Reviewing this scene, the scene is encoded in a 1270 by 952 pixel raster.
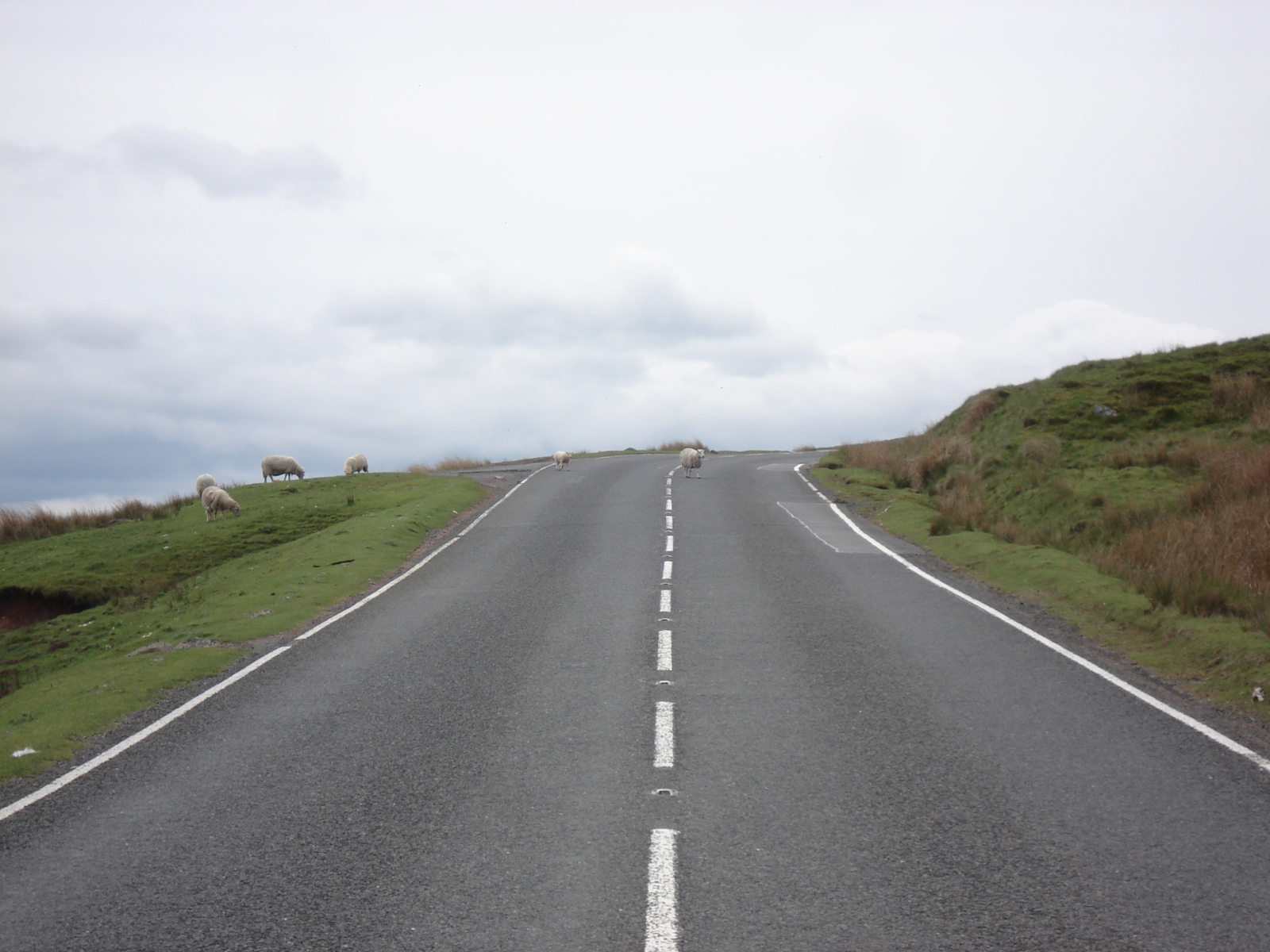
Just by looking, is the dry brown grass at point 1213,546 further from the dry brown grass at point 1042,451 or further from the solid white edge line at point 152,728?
the solid white edge line at point 152,728

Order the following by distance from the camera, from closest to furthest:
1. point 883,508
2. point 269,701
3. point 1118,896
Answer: point 1118,896, point 269,701, point 883,508

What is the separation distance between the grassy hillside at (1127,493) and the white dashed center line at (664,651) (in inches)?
212

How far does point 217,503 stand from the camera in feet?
98.0

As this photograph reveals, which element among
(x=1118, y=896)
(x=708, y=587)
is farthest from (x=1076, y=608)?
(x=1118, y=896)

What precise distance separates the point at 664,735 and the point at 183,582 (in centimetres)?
1750

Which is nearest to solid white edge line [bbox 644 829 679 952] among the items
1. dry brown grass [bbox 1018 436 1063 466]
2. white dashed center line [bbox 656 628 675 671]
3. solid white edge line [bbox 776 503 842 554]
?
white dashed center line [bbox 656 628 675 671]

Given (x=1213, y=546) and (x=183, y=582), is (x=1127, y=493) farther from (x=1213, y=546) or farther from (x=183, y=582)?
(x=183, y=582)

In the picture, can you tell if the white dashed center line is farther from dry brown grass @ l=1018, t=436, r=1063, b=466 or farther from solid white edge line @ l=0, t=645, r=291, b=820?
dry brown grass @ l=1018, t=436, r=1063, b=466

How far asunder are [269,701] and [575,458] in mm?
39097

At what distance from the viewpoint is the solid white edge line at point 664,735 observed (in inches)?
293

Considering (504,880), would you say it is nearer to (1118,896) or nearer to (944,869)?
(944,869)

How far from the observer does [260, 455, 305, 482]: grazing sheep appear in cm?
4009

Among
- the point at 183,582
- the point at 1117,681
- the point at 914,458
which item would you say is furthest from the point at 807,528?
the point at 183,582

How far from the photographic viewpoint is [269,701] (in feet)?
31.6
